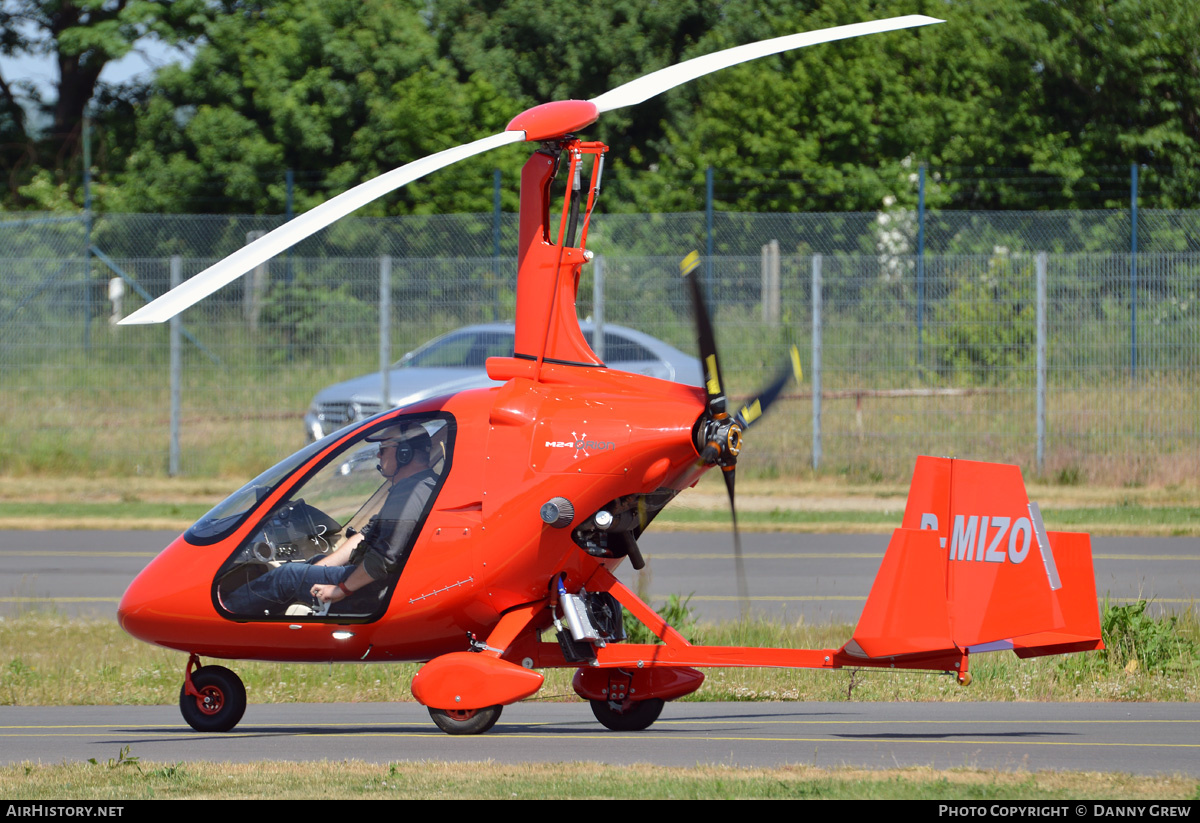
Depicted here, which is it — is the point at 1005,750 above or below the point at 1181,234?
below

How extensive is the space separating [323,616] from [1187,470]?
1526cm

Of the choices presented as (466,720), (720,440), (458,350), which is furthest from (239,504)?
(458,350)

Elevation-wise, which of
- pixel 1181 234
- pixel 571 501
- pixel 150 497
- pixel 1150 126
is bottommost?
pixel 150 497

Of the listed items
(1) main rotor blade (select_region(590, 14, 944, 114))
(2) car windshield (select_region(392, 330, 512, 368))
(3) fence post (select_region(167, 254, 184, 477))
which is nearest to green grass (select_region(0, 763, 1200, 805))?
(1) main rotor blade (select_region(590, 14, 944, 114))

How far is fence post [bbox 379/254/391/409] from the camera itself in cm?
2166

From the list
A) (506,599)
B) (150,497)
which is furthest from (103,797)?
(150,497)

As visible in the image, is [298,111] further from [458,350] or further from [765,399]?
[765,399]

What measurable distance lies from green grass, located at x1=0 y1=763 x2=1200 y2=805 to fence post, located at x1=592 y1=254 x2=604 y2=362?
540 inches

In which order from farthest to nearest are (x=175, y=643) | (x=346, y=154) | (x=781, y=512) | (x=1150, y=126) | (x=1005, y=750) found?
(x=346, y=154), (x=1150, y=126), (x=781, y=512), (x=175, y=643), (x=1005, y=750)

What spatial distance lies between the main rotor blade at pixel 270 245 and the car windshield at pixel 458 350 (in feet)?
43.8

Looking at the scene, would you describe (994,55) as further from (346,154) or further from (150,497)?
(150,497)

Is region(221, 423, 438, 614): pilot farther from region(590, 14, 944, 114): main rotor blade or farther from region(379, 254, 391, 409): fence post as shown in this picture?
region(379, 254, 391, 409): fence post

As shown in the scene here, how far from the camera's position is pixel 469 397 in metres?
9.26

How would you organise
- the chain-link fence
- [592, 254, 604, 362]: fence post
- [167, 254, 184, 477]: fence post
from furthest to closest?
[167, 254, 184, 477]: fence post < [592, 254, 604, 362]: fence post < the chain-link fence
